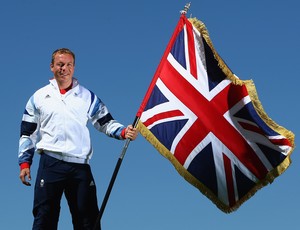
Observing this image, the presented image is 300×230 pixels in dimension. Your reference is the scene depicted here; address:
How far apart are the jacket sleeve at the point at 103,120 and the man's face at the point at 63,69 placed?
358mm

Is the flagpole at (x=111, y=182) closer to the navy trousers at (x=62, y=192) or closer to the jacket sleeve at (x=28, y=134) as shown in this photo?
the navy trousers at (x=62, y=192)

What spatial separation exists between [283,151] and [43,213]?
11.8 ft

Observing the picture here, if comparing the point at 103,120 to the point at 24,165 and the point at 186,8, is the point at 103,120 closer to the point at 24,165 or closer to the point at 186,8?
the point at 24,165

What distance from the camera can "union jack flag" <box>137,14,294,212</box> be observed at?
8594 mm

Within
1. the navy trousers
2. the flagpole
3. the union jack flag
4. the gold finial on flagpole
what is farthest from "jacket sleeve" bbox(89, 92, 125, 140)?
the gold finial on flagpole

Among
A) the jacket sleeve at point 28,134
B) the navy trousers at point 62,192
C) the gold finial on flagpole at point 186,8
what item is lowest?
the navy trousers at point 62,192

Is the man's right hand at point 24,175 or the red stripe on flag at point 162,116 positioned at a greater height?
the red stripe on flag at point 162,116

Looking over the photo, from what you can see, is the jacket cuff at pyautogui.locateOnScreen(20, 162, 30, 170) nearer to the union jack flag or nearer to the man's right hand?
the man's right hand

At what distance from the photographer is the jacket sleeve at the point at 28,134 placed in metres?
7.23

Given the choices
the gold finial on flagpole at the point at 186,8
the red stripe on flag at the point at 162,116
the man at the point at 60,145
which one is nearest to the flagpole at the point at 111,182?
the man at the point at 60,145

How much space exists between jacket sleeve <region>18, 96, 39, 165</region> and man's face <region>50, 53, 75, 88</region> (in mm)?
391

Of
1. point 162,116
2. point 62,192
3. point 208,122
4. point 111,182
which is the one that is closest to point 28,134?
point 62,192

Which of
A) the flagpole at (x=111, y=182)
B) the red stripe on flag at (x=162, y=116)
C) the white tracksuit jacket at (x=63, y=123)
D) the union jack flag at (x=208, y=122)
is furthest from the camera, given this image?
the union jack flag at (x=208, y=122)

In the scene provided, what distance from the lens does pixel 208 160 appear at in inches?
354
